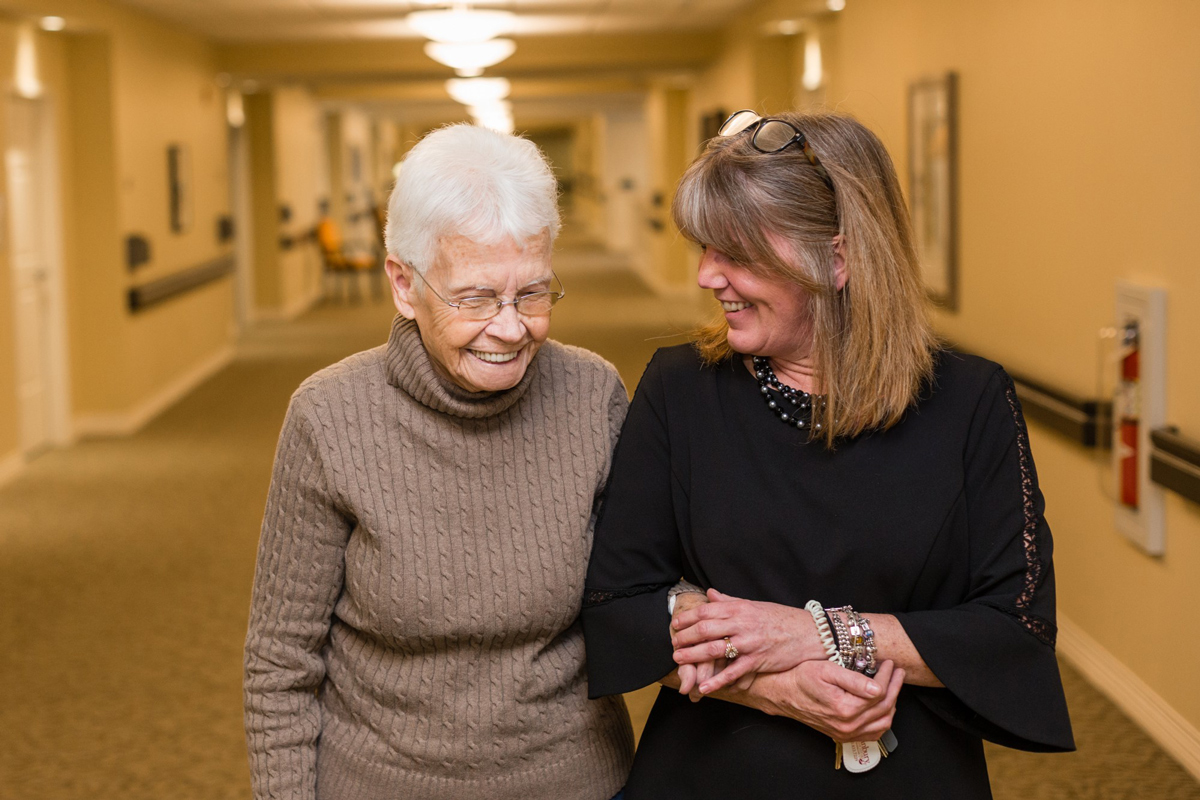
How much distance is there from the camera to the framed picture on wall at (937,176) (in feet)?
18.4

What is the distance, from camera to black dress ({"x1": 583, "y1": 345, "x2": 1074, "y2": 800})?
1.48m

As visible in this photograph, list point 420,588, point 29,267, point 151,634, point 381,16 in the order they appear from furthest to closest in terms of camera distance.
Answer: point 381,16, point 29,267, point 151,634, point 420,588

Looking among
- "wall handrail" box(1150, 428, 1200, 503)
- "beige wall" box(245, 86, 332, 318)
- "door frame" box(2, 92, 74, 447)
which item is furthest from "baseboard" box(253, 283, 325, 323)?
"wall handrail" box(1150, 428, 1200, 503)

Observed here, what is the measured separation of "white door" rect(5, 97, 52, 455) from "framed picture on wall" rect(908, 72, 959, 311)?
17.7 feet

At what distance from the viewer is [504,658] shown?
62.7 inches

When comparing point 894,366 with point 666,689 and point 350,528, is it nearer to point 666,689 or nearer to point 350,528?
point 666,689

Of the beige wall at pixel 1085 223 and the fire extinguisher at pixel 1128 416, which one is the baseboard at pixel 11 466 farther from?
the fire extinguisher at pixel 1128 416

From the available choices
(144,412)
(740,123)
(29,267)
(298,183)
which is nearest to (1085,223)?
(740,123)

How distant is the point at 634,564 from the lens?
1.56 m

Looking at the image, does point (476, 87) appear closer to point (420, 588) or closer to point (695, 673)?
point (420, 588)

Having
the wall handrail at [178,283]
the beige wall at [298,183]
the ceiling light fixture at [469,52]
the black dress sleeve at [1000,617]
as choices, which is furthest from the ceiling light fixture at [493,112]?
the black dress sleeve at [1000,617]

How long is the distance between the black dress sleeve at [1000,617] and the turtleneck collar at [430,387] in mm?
567

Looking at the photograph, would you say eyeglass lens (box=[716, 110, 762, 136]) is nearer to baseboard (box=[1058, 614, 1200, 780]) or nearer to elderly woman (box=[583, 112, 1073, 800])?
elderly woman (box=[583, 112, 1073, 800])

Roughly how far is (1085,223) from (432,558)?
3.27 metres
